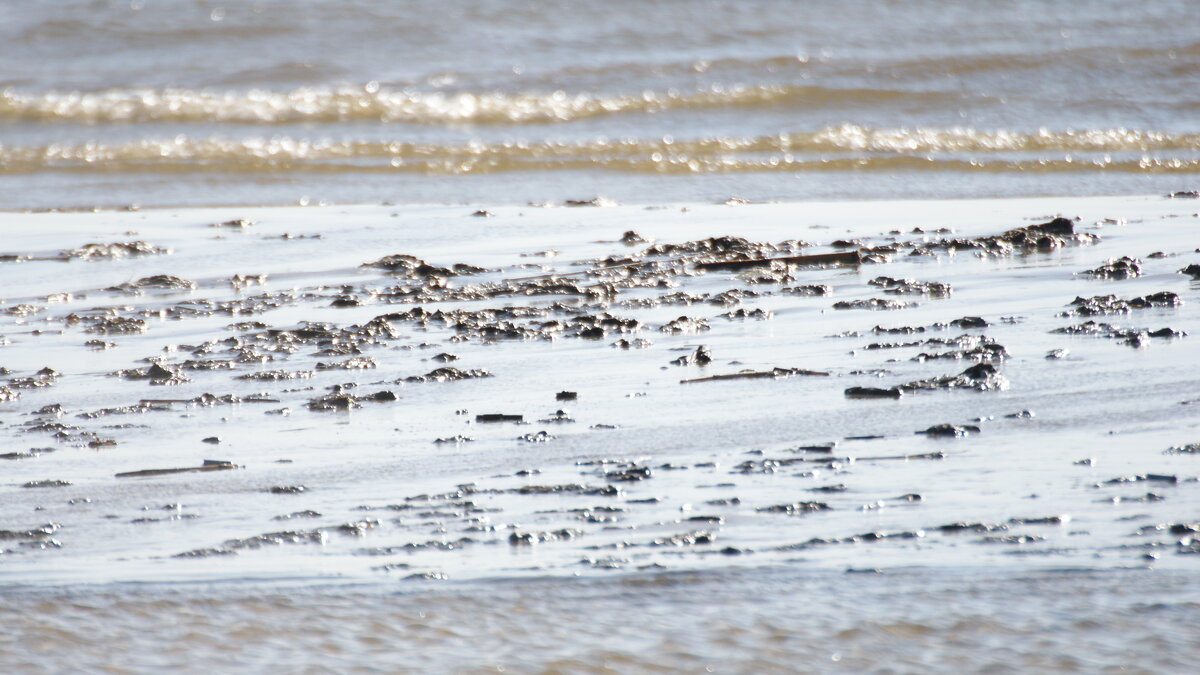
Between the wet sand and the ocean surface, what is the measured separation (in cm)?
376

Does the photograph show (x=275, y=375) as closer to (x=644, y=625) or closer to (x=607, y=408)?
(x=607, y=408)

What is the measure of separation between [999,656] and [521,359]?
8.40 ft

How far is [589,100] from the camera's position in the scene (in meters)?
15.1

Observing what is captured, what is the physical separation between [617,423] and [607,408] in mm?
182

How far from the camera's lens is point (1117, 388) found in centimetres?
412

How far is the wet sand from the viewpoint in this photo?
2.99 meters

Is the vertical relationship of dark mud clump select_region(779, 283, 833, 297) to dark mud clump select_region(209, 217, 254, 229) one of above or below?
below

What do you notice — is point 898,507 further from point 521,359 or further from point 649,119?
point 649,119

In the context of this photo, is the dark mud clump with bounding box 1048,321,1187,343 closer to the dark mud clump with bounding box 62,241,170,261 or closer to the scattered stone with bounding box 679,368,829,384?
the scattered stone with bounding box 679,368,829,384

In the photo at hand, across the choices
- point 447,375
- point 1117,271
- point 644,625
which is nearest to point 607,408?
point 447,375

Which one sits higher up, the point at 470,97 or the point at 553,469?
the point at 470,97

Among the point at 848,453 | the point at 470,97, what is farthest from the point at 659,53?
the point at 848,453

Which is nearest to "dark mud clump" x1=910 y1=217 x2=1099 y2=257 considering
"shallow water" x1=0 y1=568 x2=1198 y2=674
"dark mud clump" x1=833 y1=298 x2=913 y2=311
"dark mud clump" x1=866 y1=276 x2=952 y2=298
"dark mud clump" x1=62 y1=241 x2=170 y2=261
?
"dark mud clump" x1=866 y1=276 x2=952 y2=298

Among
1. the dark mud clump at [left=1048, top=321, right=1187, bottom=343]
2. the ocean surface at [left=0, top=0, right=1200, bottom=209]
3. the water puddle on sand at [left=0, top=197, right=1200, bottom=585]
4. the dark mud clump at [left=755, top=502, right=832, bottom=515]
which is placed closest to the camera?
the water puddle on sand at [left=0, top=197, right=1200, bottom=585]
